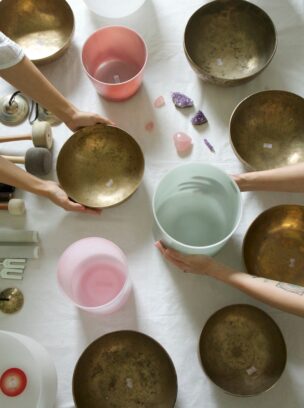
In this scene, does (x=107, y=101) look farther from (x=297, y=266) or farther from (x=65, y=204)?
(x=297, y=266)

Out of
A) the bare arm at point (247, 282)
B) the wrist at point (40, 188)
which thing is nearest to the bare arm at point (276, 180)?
the bare arm at point (247, 282)

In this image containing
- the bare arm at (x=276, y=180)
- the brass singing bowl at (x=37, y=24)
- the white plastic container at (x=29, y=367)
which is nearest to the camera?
the white plastic container at (x=29, y=367)

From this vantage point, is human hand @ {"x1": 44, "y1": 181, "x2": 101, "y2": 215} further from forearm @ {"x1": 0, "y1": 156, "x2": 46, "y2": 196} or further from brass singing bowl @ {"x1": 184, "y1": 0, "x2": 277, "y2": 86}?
brass singing bowl @ {"x1": 184, "y1": 0, "x2": 277, "y2": 86}

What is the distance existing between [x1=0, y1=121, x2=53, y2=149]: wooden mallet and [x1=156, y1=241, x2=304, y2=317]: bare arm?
36cm

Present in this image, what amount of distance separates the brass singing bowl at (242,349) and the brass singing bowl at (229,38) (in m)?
0.58

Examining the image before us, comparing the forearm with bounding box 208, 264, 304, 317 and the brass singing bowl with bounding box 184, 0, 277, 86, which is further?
the brass singing bowl with bounding box 184, 0, 277, 86

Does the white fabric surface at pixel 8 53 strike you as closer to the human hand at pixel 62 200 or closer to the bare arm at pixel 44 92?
the bare arm at pixel 44 92

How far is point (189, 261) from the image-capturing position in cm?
80

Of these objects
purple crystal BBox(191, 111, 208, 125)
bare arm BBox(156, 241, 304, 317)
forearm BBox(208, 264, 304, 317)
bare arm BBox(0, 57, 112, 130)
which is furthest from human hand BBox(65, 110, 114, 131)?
forearm BBox(208, 264, 304, 317)

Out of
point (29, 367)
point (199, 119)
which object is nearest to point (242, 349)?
point (29, 367)

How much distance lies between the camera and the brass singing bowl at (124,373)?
778mm

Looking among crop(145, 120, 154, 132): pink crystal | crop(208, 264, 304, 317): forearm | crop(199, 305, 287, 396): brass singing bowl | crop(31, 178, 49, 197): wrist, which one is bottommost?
crop(199, 305, 287, 396): brass singing bowl

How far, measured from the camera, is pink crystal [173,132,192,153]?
0.96 m

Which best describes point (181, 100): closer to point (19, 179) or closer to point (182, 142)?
point (182, 142)
